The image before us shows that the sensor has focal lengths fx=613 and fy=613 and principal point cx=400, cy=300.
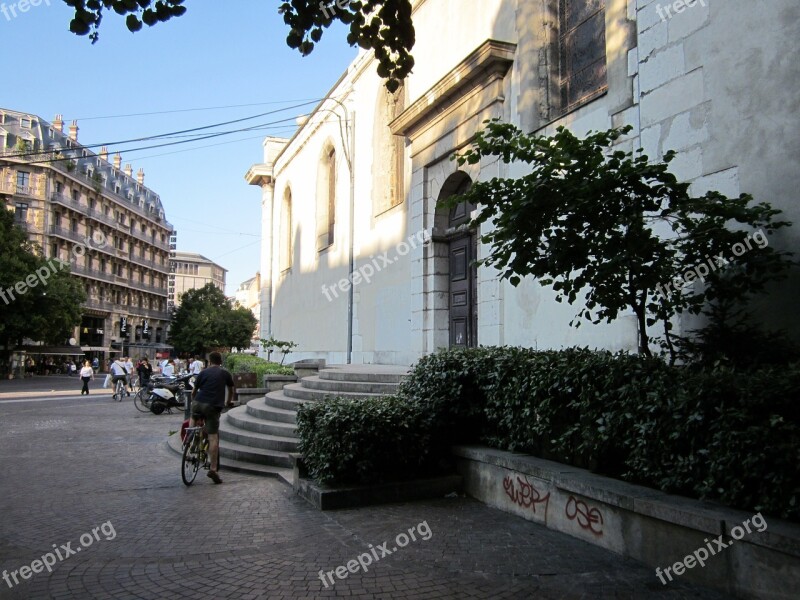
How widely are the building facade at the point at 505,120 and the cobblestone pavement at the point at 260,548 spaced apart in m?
3.13

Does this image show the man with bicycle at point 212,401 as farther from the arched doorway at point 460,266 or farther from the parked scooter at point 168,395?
the parked scooter at point 168,395

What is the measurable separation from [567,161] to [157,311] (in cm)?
8224

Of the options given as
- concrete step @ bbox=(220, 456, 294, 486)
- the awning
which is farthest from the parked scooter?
the awning

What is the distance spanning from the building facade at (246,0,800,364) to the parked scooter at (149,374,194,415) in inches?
185

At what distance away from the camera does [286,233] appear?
1142 inches

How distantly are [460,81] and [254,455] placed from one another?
303 inches

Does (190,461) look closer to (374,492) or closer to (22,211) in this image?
(374,492)

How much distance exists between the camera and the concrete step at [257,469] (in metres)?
7.72

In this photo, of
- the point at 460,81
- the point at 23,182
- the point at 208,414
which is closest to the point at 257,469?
the point at 208,414

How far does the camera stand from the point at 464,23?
1254 cm

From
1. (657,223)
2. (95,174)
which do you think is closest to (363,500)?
(657,223)

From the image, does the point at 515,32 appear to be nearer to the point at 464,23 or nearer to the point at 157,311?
the point at 464,23

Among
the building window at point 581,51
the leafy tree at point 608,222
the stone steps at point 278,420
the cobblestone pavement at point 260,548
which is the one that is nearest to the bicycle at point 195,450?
the cobblestone pavement at point 260,548

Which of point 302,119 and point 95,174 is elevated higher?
point 95,174
